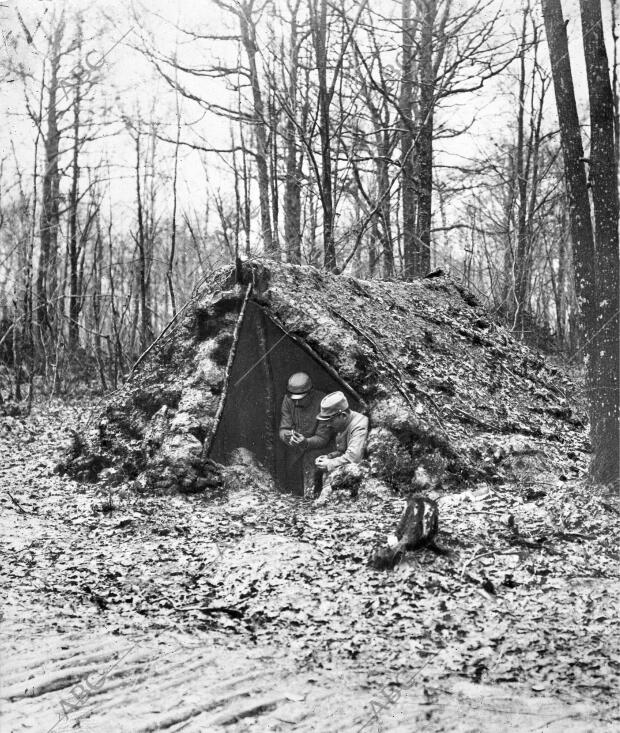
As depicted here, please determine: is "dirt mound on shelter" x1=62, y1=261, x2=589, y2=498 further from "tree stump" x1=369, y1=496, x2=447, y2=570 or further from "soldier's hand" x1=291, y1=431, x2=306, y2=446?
"tree stump" x1=369, y1=496, x2=447, y2=570

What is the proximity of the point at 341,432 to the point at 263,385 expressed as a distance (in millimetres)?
1183

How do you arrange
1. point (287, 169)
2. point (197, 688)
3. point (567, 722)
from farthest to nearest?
point (287, 169)
point (197, 688)
point (567, 722)

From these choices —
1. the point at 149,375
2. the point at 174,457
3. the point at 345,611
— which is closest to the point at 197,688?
the point at 345,611

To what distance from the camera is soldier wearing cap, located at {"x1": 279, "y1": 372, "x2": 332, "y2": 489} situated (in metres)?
6.64

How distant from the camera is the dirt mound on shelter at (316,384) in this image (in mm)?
6117

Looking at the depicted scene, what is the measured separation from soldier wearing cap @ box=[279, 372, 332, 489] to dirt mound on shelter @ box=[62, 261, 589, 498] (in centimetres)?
17

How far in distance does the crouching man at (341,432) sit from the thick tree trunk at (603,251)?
1969 mm

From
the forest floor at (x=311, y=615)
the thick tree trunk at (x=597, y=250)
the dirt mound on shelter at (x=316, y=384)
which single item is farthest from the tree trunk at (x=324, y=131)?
the forest floor at (x=311, y=615)

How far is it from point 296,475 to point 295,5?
8.13m

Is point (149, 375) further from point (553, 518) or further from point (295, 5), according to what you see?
point (295, 5)

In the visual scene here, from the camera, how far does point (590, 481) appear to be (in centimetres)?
530

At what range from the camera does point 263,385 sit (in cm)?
714

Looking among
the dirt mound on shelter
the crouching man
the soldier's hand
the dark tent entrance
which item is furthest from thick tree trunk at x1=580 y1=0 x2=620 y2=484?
the soldier's hand

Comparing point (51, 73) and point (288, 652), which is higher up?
point (51, 73)
